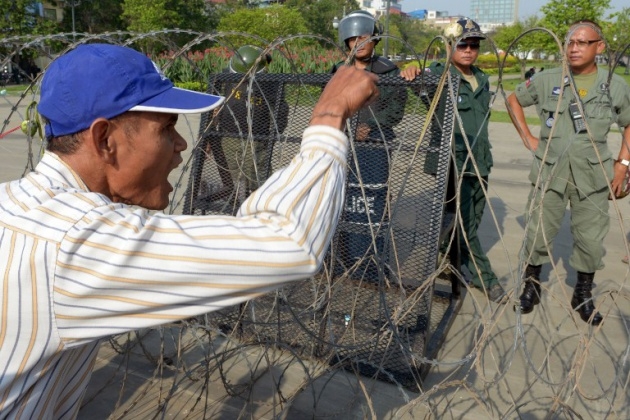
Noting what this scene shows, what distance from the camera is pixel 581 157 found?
3555mm

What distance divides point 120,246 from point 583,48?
10.7 feet

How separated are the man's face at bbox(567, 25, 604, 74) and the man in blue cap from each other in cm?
279

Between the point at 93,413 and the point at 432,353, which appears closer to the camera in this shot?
the point at 93,413

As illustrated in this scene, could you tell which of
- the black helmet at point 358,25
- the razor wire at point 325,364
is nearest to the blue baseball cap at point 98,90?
the razor wire at point 325,364

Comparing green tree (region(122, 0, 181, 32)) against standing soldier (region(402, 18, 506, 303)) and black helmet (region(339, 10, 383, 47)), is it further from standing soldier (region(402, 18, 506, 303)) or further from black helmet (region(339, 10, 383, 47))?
standing soldier (region(402, 18, 506, 303))

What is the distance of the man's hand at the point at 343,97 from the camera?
1.01 metres

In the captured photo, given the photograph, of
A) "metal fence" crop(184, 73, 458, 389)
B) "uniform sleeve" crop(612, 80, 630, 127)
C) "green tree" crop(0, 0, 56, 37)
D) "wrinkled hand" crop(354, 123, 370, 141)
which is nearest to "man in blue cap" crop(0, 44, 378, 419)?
"metal fence" crop(184, 73, 458, 389)

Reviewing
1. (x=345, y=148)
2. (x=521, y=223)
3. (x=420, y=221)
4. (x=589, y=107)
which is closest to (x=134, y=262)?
(x=345, y=148)

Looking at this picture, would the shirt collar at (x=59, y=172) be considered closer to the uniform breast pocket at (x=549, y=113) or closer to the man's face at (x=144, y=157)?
the man's face at (x=144, y=157)

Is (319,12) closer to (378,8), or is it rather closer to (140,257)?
(378,8)

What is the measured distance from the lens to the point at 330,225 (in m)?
0.97

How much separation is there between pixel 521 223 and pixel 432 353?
3.13m

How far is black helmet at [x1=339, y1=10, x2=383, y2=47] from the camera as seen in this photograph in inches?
143

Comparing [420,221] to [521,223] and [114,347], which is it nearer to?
[114,347]
